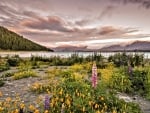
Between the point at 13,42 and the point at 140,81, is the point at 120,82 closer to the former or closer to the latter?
the point at 140,81

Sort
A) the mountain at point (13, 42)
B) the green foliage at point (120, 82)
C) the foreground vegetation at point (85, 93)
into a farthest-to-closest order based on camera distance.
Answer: the mountain at point (13, 42) → the green foliage at point (120, 82) → the foreground vegetation at point (85, 93)

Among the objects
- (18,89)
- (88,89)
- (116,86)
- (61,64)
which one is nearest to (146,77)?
(116,86)

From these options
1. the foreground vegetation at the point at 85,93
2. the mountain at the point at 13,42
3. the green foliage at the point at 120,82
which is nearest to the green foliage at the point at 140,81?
the foreground vegetation at the point at 85,93

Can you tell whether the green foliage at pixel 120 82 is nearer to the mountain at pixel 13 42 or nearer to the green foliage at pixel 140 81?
the green foliage at pixel 140 81

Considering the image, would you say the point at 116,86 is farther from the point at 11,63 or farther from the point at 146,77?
the point at 11,63

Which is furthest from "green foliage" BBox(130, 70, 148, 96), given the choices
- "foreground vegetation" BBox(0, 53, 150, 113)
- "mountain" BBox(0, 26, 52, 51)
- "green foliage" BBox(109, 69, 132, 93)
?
"mountain" BBox(0, 26, 52, 51)

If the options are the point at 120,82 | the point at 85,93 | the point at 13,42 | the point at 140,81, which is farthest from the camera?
the point at 13,42

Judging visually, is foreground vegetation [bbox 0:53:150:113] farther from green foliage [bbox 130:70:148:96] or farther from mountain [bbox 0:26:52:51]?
mountain [bbox 0:26:52:51]

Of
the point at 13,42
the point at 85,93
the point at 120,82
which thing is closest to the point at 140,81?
the point at 120,82

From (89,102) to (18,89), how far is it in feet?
13.8

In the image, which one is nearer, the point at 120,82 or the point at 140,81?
the point at 120,82

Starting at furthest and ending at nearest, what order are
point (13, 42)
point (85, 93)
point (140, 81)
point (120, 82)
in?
point (13, 42)
point (140, 81)
point (120, 82)
point (85, 93)

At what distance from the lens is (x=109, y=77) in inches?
496

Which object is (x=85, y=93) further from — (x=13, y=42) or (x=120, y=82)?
(x=13, y=42)
